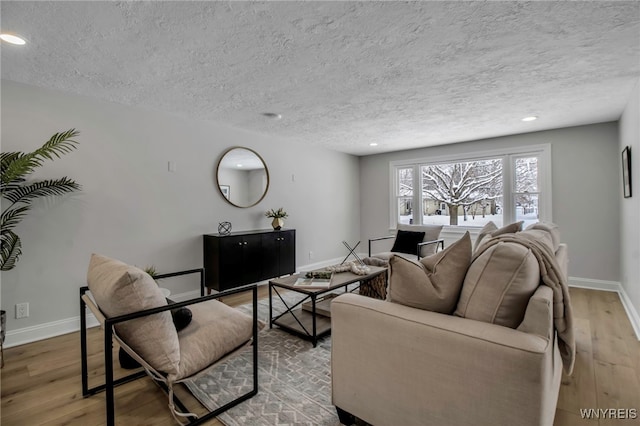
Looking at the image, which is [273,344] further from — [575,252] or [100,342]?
[575,252]

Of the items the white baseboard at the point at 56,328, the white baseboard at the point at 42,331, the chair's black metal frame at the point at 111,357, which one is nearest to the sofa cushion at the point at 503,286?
the chair's black metal frame at the point at 111,357

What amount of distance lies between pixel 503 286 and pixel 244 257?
3.11 m

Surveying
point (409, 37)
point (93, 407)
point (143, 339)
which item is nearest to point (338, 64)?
point (409, 37)

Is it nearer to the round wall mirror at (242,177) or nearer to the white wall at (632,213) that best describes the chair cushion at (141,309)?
the round wall mirror at (242,177)

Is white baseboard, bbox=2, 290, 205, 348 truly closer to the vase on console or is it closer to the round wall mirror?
the round wall mirror

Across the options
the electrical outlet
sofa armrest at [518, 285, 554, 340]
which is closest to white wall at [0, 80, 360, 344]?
the electrical outlet

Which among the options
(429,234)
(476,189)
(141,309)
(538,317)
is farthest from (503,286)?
(476,189)

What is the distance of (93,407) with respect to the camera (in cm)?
179

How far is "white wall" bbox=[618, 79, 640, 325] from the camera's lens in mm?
2775

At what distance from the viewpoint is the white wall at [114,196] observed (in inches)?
106

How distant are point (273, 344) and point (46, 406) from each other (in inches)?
56.3

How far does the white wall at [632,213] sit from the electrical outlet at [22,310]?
5.35 meters

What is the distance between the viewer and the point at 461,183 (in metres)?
5.39

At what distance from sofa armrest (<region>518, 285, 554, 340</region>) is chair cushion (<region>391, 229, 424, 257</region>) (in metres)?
3.33
